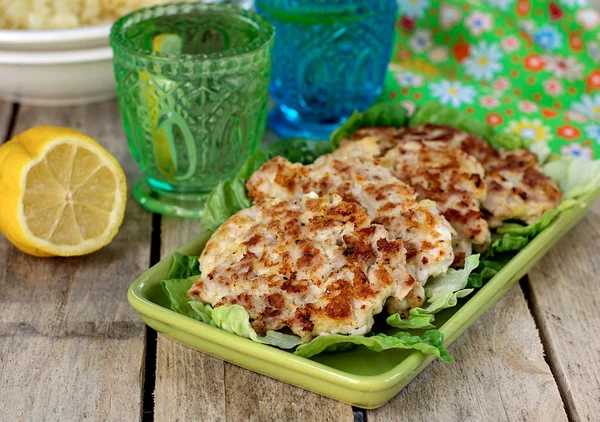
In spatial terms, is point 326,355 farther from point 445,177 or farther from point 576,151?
point 576,151

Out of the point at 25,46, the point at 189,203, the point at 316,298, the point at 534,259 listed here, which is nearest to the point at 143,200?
the point at 189,203

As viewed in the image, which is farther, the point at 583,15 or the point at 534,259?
the point at 583,15

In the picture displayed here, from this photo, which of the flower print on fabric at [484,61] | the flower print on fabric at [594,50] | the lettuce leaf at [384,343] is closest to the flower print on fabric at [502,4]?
the flower print on fabric at [484,61]

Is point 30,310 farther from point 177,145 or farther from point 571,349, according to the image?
point 571,349

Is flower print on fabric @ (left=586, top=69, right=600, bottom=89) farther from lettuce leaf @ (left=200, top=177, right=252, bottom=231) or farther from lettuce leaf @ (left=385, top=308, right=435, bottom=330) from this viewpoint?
lettuce leaf @ (left=385, top=308, right=435, bottom=330)

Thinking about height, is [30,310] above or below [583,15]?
below

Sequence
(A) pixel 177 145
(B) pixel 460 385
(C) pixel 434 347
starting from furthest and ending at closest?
(A) pixel 177 145 → (B) pixel 460 385 → (C) pixel 434 347

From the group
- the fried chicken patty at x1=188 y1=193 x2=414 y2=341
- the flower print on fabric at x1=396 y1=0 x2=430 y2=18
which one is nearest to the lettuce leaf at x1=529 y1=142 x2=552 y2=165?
the fried chicken patty at x1=188 y1=193 x2=414 y2=341
